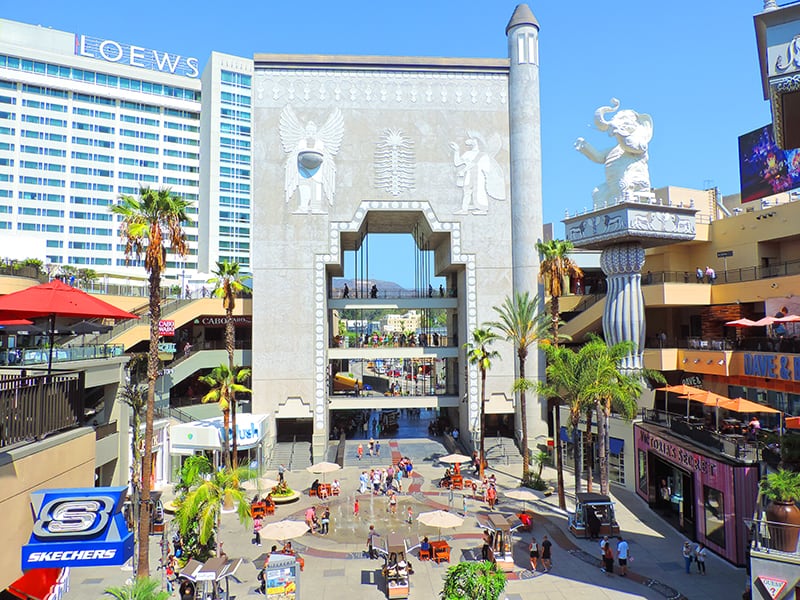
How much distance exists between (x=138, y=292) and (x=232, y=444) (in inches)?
800

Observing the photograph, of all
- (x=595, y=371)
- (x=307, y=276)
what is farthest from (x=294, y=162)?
(x=595, y=371)

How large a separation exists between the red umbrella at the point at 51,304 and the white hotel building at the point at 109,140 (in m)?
71.1

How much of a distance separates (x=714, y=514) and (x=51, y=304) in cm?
2469

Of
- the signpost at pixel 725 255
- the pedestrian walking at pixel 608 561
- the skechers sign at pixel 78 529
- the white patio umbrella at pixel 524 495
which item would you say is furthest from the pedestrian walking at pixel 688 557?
the signpost at pixel 725 255

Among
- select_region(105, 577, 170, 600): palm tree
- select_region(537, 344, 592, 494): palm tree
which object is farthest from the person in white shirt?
select_region(105, 577, 170, 600): palm tree

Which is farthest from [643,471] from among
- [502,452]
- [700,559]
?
[502,452]

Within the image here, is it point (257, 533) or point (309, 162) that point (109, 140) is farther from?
point (257, 533)

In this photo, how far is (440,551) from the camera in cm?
2400

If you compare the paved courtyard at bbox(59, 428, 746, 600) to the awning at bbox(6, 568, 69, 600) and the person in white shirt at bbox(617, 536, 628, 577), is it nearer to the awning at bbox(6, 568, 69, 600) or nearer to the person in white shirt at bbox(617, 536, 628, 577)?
the person in white shirt at bbox(617, 536, 628, 577)

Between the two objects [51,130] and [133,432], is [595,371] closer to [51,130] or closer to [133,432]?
[133,432]

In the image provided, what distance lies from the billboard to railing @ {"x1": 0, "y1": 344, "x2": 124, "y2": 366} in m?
44.0

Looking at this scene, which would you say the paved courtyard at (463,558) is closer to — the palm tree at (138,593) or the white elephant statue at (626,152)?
the palm tree at (138,593)

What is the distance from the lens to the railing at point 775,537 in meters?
14.9

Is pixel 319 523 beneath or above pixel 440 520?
beneath
